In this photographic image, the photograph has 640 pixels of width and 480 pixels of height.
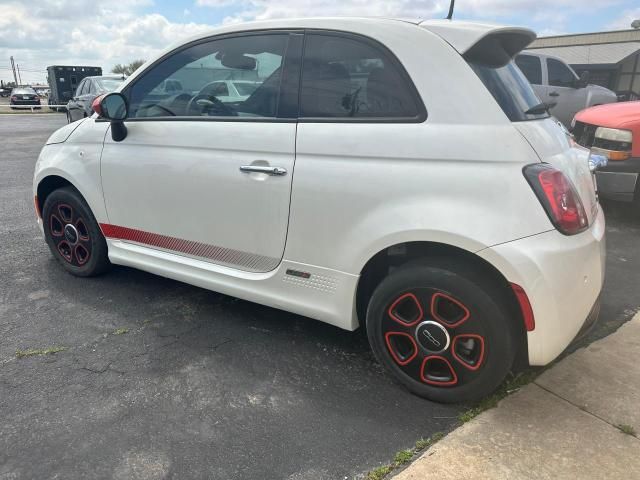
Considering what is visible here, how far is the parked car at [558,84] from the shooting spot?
9.74m

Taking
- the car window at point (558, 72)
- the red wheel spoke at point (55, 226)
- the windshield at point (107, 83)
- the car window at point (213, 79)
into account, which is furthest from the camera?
the windshield at point (107, 83)

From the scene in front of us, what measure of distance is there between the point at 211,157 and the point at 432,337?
1550mm

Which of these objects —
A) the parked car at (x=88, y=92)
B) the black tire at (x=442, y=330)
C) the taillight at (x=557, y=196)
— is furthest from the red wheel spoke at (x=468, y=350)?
the parked car at (x=88, y=92)

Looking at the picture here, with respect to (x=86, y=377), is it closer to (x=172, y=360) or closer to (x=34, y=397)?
(x=34, y=397)

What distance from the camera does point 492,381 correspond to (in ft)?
7.65

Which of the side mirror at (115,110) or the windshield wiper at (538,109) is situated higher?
the windshield wiper at (538,109)

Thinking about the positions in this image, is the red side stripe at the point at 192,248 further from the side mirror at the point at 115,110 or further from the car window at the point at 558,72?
the car window at the point at 558,72

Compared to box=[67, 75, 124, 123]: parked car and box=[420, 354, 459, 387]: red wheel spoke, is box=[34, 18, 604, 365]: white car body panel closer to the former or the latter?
box=[420, 354, 459, 387]: red wheel spoke

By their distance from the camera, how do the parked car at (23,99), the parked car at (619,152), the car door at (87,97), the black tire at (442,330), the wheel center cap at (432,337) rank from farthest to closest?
the parked car at (23,99) → the car door at (87,97) → the parked car at (619,152) → the wheel center cap at (432,337) → the black tire at (442,330)

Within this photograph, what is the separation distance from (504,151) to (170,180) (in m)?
1.92

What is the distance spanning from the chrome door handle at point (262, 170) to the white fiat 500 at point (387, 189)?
0.05 ft

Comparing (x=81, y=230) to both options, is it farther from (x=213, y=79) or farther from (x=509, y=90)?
(x=509, y=90)

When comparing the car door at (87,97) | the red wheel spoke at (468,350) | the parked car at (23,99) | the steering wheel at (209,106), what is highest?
the steering wheel at (209,106)

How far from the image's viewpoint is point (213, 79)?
2.99 metres
